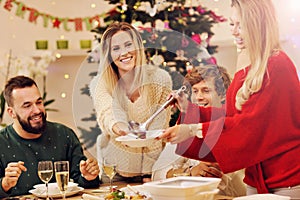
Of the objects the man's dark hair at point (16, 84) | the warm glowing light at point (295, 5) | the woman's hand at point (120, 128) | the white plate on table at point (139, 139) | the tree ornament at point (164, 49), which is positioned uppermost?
the warm glowing light at point (295, 5)

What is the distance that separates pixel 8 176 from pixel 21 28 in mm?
2587

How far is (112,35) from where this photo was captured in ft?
8.45

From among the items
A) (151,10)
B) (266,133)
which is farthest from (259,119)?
(151,10)

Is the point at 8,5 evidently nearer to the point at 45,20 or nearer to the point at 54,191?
the point at 45,20

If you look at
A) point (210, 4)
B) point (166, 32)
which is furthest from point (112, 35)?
point (210, 4)

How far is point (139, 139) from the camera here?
7.07ft

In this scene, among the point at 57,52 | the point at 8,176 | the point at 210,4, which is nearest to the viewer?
the point at 8,176

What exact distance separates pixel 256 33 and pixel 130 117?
2.33 feet

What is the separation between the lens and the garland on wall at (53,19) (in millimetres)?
4723

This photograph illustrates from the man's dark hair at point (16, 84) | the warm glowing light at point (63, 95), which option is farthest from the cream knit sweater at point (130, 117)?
the warm glowing light at point (63, 95)

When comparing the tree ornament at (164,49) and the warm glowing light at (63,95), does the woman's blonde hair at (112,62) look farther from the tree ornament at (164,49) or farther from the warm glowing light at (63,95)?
the warm glowing light at (63,95)

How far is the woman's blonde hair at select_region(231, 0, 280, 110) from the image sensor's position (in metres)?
2.17

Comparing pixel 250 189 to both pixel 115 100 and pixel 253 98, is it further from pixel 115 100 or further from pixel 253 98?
pixel 115 100

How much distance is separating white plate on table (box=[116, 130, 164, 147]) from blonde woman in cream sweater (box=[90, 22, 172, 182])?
145 millimetres
